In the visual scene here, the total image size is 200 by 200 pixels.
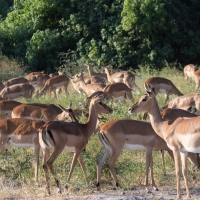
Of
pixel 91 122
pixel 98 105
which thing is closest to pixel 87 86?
pixel 98 105

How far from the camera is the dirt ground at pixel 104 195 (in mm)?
7465

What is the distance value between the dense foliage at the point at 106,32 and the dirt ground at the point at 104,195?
1400cm

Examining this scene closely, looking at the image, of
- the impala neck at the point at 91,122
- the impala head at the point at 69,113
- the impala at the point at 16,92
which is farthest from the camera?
the impala at the point at 16,92

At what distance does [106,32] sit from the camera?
22484mm

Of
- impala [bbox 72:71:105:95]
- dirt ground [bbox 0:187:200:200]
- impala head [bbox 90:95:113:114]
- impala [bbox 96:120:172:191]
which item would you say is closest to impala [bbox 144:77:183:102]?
impala [bbox 72:71:105:95]

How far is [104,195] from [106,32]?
1537 centimetres

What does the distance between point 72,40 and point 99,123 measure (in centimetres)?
1471

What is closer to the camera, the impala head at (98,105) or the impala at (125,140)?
the impala at (125,140)

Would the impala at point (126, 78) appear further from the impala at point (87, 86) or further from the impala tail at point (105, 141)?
the impala tail at point (105, 141)

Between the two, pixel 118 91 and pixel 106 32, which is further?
pixel 106 32

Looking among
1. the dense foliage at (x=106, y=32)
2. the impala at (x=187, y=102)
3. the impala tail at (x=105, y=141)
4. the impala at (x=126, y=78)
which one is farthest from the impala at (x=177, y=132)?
the dense foliage at (x=106, y=32)

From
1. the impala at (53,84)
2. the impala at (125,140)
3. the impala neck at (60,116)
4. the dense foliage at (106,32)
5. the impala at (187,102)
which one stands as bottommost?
the impala at (125,140)

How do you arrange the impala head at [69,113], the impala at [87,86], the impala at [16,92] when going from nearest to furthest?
the impala head at [69,113] → the impala at [87,86] → the impala at [16,92]

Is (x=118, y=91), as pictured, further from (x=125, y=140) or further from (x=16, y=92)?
(x=125, y=140)
